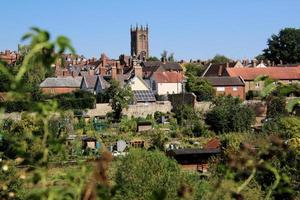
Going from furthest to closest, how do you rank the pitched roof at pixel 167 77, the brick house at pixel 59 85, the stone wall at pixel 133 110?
1. the pitched roof at pixel 167 77
2. the brick house at pixel 59 85
3. the stone wall at pixel 133 110

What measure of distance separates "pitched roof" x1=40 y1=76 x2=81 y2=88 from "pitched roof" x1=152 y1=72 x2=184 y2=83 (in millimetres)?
9044

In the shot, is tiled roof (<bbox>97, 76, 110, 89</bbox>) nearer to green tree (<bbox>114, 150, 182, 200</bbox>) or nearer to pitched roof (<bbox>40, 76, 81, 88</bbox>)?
pitched roof (<bbox>40, 76, 81, 88</bbox>)

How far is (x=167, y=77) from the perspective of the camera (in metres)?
58.9

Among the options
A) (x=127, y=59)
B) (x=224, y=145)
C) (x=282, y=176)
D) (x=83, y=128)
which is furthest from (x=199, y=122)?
(x=127, y=59)

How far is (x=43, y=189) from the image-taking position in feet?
6.88

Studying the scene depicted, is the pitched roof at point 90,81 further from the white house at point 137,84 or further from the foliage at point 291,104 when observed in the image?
the foliage at point 291,104

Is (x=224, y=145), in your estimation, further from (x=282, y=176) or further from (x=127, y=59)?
(x=127, y=59)

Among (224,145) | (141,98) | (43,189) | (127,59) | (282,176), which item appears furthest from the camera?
(127,59)

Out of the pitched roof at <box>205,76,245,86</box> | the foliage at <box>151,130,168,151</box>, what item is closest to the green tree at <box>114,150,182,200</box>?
the foliage at <box>151,130,168,151</box>

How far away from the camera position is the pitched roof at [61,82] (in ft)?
190

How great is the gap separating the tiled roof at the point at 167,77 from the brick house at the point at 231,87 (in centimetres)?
395

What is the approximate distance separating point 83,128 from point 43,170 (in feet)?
131

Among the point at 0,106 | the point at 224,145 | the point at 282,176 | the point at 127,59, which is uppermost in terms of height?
the point at 127,59

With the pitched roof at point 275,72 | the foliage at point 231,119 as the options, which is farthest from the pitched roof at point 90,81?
the foliage at point 231,119
